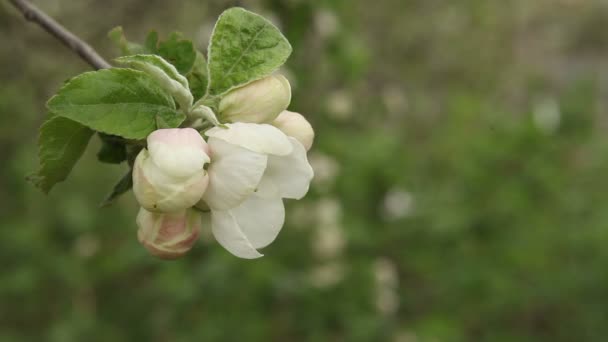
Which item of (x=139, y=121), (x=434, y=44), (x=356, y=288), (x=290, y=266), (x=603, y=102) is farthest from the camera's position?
(x=603, y=102)

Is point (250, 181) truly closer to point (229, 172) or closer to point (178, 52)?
point (229, 172)

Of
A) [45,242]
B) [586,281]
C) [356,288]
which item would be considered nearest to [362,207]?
[356,288]

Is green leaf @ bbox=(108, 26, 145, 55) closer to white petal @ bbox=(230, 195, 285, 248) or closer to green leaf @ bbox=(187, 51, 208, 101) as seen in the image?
green leaf @ bbox=(187, 51, 208, 101)

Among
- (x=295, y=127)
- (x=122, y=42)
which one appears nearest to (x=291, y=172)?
(x=295, y=127)

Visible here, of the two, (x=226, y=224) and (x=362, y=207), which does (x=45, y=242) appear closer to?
(x=362, y=207)

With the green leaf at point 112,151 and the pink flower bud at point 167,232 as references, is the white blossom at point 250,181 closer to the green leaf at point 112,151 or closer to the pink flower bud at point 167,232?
the pink flower bud at point 167,232

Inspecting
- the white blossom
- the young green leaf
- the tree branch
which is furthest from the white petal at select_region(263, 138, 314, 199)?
the tree branch
